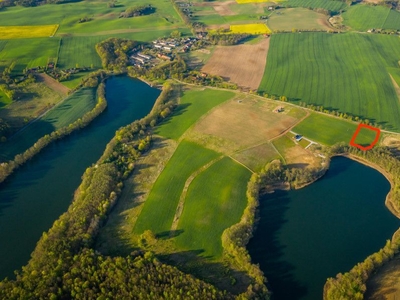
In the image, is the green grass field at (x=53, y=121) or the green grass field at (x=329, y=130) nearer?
the green grass field at (x=53, y=121)

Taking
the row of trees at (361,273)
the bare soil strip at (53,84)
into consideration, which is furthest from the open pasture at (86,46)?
the row of trees at (361,273)

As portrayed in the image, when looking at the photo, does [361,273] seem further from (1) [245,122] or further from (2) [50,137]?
(2) [50,137]

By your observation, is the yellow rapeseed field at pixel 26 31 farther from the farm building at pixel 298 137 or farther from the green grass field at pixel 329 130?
the farm building at pixel 298 137

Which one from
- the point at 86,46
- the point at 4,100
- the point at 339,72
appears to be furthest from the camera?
the point at 86,46

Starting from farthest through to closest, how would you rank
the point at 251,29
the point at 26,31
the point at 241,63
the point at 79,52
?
1. the point at 251,29
2. the point at 26,31
3. the point at 79,52
4. the point at 241,63

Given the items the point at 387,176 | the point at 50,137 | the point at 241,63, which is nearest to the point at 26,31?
the point at 50,137

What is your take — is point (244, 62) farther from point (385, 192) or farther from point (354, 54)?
point (385, 192)

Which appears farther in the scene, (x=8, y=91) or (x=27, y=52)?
(x=27, y=52)
